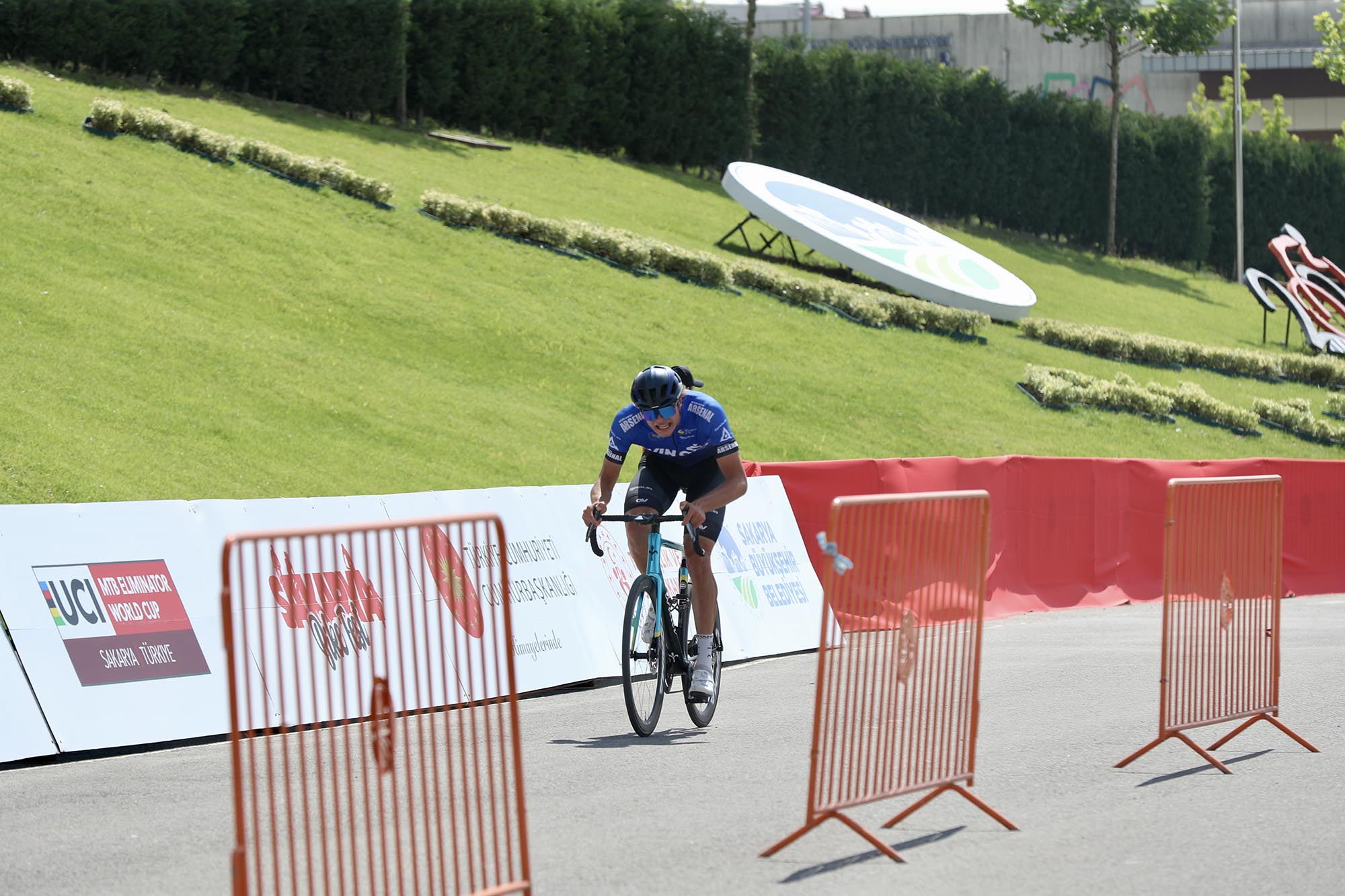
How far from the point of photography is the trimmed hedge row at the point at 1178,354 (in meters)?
35.3

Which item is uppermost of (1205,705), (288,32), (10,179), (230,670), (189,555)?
(288,32)

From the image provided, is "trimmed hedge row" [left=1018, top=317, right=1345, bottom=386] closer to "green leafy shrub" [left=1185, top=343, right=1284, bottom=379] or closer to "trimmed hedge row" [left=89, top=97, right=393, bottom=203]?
"green leafy shrub" [left=1185, top=343, right=1284, bottom=379]

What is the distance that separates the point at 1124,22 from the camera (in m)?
55.2

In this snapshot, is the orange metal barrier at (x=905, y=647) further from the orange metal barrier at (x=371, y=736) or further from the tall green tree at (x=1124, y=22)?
the tall green tree at (x=1124, y=22)

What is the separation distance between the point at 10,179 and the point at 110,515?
15950 millimetres

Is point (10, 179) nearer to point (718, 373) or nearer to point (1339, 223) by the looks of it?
point (718, 373)

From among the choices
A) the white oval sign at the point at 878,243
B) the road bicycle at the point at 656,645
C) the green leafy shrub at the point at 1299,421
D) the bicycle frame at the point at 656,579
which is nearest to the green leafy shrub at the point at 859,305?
the white oval sign at the point at 878,243

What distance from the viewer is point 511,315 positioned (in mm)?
25406

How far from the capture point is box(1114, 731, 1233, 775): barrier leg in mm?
8195

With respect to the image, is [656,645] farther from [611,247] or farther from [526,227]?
[611,247]

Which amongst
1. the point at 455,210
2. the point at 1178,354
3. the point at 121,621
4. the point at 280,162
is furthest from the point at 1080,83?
the point at 121,621

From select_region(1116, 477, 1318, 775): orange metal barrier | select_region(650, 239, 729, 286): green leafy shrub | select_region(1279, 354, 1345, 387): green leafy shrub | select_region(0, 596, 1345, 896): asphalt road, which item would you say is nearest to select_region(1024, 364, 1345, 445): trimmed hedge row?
select_region(1279, 354, 1345, 387): green leafy shrub

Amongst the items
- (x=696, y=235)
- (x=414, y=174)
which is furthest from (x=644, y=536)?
(x=696, y=235)

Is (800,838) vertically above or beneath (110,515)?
beneath
